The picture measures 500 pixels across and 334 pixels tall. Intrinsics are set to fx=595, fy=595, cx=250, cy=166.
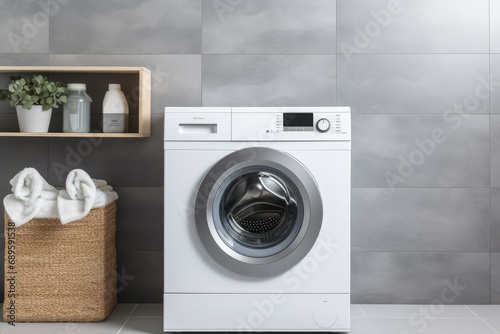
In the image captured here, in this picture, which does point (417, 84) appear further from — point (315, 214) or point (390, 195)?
point (315, 214)

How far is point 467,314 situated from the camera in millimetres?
2697

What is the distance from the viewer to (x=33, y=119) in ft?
8.71

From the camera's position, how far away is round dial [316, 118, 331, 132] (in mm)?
2338

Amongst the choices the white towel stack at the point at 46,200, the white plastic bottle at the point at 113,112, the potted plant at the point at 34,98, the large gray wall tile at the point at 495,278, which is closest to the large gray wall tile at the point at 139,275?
the white towel stack at the point at 46,200

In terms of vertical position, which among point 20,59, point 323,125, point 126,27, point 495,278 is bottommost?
point 495,278

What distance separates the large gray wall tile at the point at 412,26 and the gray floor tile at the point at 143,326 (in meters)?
1.52

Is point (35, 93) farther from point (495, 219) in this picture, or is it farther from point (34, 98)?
point (495, 219)

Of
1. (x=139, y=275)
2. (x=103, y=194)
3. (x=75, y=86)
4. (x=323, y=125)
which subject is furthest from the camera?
(x=139, y=275)

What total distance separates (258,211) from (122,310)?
2.81ft

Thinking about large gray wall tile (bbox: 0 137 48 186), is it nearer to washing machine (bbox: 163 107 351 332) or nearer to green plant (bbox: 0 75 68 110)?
green plant (bbox: 0 75 68 110)

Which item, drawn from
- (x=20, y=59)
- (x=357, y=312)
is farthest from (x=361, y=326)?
(x=20, y=59)

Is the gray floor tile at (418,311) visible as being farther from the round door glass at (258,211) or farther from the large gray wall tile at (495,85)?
the large gray wall tile at (495,85)

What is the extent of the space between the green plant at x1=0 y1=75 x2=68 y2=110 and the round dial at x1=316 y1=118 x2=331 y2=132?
114 centimetres

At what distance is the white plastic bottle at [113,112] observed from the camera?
2682mm
